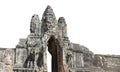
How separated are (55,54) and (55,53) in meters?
0.09

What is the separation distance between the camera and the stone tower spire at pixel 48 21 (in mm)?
23653

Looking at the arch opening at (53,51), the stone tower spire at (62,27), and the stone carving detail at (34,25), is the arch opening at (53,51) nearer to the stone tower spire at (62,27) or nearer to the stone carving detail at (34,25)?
the stone tower spire at (62,27)

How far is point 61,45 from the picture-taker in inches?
924

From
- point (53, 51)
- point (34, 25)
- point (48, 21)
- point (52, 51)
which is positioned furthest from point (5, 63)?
point (52, 51)

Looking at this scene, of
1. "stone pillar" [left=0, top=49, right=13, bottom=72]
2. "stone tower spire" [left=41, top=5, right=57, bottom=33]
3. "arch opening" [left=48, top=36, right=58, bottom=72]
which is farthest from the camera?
"arch opening" [left=48, top=36, right=58, bottom=72]

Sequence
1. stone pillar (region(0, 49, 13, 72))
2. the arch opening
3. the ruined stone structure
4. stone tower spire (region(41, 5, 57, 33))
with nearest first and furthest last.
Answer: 1. stone pillar (region(0, 49, 13, 72))
2. the ruined stone structure
3. stone tower spire (region(41, 5, 57, 33))
4. the arch opening

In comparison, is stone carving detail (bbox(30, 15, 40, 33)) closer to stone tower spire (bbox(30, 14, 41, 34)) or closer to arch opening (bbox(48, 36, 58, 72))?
stone tower spire (bbox(30, 14, 41, 34))

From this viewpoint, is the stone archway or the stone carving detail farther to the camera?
the stone carving detail

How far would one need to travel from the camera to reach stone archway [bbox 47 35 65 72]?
2350 cm

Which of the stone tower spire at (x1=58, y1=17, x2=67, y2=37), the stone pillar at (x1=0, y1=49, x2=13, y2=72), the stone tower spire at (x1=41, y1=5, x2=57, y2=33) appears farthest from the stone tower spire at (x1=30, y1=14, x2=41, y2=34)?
the stone pillar at (x1=0, y1=49, x2=13, y2=72)

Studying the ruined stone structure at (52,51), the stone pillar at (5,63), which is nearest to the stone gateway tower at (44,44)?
the ruined stone structure at (52,51)

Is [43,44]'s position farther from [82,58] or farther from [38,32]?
[82,58]

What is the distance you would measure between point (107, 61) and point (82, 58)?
249 cm

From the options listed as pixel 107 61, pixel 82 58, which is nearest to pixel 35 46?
pixel 82 58
